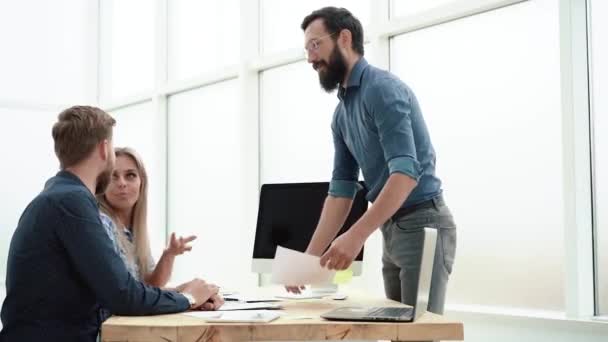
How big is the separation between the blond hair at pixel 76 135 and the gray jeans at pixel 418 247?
0.97 meters

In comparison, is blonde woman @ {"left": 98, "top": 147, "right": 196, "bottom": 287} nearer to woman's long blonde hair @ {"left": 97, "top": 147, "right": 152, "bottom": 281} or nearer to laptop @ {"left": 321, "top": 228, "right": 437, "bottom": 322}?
woman's long blonde hair @ {"left": 97, "top": 147, "right": 152, "bottom": 281}

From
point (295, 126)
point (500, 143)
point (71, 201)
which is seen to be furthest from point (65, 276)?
point (295, 126)

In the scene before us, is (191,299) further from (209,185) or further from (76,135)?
(209,185)

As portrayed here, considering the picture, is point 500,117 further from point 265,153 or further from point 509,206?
point 265,153

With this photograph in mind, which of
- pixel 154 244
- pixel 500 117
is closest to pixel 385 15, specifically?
pixel 500 117

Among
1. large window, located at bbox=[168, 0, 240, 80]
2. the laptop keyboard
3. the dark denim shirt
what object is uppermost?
large window, located at bbox=[168, 0, 240, 80]

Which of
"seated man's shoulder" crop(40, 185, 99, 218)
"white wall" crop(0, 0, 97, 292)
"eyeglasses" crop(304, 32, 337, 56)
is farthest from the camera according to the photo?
"white wall" crop(0, 0, 97, 292)

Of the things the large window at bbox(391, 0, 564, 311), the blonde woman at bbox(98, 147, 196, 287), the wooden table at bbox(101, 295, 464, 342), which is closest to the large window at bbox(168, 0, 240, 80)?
the large window at bbox(391, 0, 564, 311)

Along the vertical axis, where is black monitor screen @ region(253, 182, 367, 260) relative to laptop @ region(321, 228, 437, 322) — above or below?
above

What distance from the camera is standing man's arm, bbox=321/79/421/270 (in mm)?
2174

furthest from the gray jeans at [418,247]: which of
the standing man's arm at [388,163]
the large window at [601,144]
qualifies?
the large window at [601,144]

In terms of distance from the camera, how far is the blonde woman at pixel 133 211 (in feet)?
9.87

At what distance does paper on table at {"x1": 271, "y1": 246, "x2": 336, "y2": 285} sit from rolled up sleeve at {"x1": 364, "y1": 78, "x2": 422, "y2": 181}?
1.18 ft

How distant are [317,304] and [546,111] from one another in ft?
5.49
